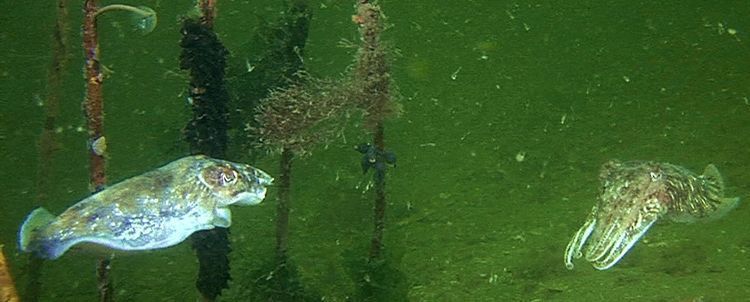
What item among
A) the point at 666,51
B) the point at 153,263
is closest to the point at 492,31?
the point at 666,51

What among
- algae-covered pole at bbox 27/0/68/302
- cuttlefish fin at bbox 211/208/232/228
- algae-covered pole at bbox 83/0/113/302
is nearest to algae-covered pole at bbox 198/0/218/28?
algae-covered pole at bbox 83/0/113/302

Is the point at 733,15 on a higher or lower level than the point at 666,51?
higher

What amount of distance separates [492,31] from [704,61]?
2462 mm

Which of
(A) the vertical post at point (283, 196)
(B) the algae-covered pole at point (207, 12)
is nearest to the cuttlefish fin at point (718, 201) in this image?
(A) the vertical post at point (283, 196)

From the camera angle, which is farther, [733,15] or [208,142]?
[733,15]

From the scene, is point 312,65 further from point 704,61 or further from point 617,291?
point 704,61

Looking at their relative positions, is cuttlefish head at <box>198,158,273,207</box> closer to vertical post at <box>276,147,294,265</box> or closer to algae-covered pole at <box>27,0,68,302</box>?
vertical post at <box>276,147,294,265</box>

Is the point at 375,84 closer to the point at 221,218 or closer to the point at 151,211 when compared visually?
the point at 221,218

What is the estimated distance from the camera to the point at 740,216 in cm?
663

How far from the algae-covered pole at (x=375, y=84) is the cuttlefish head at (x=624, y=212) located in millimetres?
1324


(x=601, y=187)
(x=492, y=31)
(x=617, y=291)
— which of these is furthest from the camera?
(x=492, y=31)

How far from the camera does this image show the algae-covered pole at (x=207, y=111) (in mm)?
3736

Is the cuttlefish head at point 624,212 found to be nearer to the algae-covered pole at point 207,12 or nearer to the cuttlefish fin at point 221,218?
the cuttlefish fin at point 221,218

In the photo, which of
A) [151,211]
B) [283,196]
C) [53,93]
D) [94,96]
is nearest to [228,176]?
[151,211]
